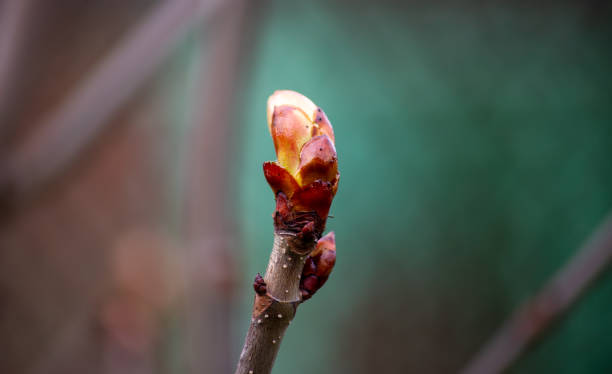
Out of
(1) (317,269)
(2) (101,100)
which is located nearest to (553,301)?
(1) (317,269)

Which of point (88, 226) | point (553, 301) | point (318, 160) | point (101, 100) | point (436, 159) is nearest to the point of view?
point (318, 160)

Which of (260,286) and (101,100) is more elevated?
(101,100)

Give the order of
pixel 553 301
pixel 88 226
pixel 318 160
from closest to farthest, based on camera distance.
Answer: pixel 318 160
pixel 553 301
pixel 88 226

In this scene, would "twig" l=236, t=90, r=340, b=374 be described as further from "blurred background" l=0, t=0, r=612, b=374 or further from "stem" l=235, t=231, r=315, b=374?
"blurred background" l=0, t=0, r=612, b=374

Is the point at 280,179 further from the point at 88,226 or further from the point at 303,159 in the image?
the point at 88,226

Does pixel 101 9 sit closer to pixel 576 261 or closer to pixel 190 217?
pixel 190 217

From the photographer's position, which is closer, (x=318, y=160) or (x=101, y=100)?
(x=318, y=160)

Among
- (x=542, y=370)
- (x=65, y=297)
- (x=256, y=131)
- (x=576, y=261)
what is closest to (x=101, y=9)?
(x=256, y=131)

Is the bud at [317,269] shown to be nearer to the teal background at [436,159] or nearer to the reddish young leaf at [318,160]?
the reddish young leaf at [318,160]
